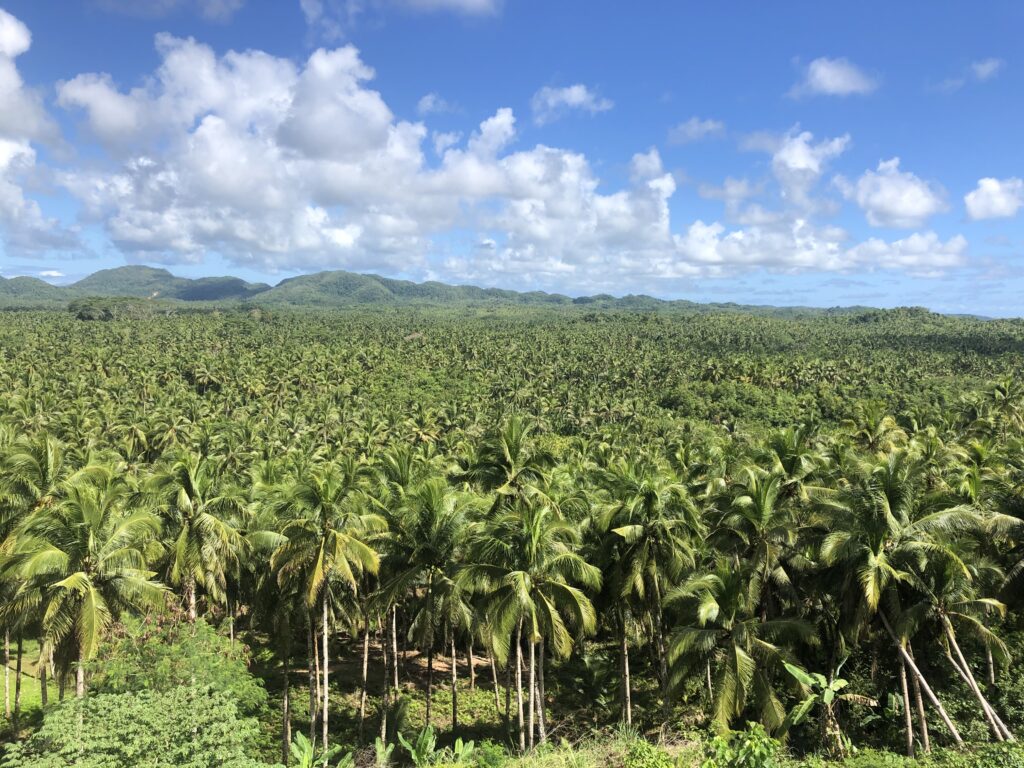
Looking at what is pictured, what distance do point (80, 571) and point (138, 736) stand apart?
25.9 ft

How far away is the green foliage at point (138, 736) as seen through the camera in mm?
14359

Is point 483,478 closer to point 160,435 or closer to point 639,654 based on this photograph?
point 639,654

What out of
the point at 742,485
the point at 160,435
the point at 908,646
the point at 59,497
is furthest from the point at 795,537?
the point at 160,435

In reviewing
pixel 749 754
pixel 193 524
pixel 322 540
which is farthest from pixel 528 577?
pixel 193 524

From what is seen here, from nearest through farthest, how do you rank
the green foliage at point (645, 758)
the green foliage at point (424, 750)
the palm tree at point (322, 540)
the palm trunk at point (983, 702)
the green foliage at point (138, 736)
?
the green foliage at point (645, 758) → the green foliage at point (138, 736) → the green foliage at point (424, 750) → the palm trunk at point (983, 702) → the palm tree at point (322, 540)

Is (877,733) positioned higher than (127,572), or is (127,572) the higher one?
(127,572)

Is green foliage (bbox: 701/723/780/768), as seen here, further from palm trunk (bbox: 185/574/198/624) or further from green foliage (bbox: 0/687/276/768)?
palm trunk (bbox: 185/574/198/624)

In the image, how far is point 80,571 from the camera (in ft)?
66.2

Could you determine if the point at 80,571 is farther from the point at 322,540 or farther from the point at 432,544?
the point at 432,544

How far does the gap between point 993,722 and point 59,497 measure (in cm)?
Result: 3818

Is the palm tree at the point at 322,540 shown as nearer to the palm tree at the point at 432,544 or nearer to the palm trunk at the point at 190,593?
the palm tree at the point at 432,544

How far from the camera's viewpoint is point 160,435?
7244 centimetres

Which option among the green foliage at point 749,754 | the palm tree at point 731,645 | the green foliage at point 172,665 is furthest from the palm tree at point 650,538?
the green foliage at point 172,665

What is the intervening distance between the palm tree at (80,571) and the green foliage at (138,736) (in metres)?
4.38
